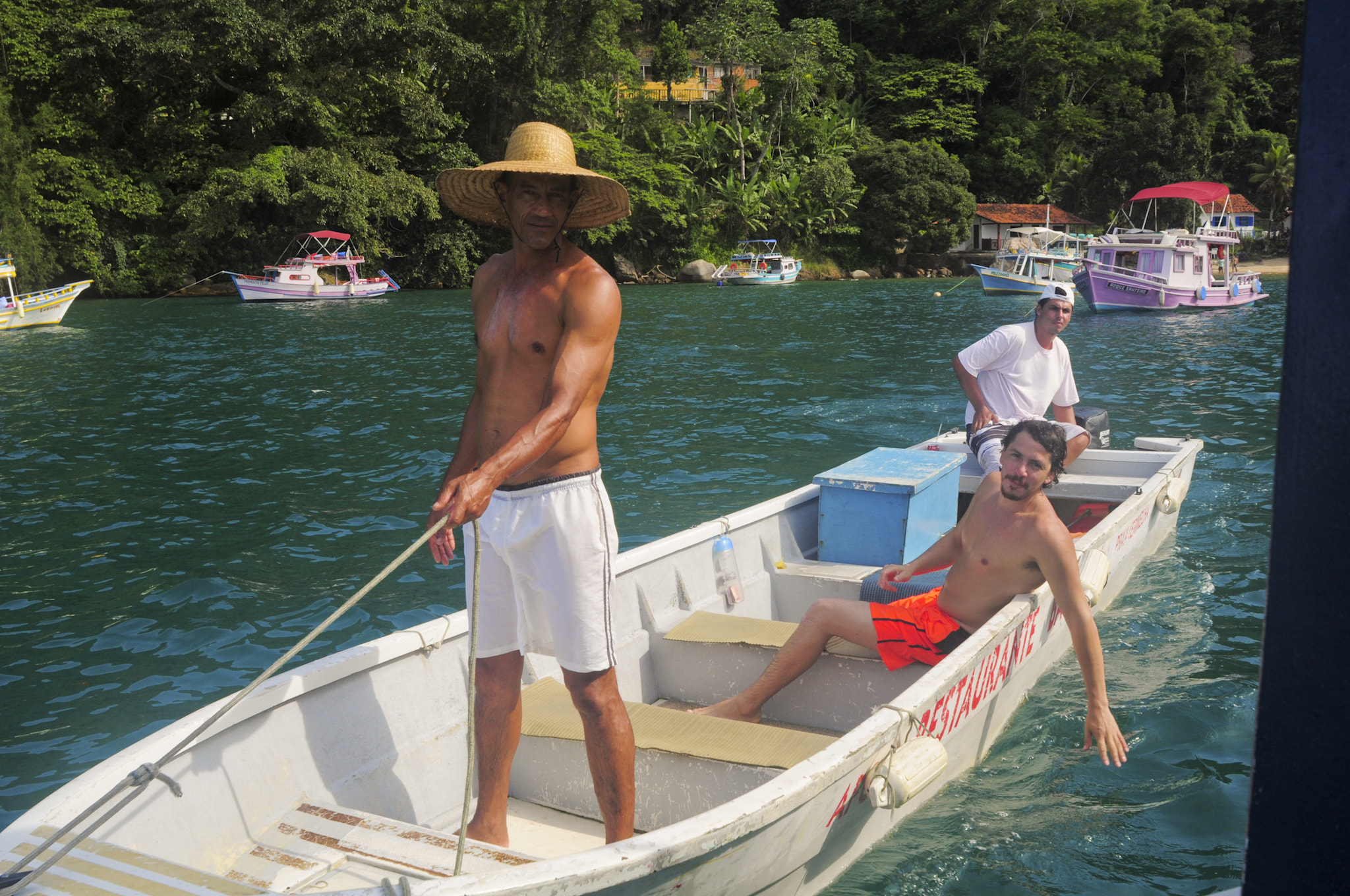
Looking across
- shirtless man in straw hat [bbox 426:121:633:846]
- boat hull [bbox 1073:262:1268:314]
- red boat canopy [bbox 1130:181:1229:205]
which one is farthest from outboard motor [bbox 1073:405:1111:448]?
red boat canopy [bbox 1130:181:1229:205]

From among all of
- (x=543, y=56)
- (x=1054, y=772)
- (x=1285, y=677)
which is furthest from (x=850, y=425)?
(x=543, y=56)

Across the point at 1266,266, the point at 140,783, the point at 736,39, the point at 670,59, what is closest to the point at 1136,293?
the point at 1266,266

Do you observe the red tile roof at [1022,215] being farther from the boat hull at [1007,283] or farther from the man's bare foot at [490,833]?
the man's bare foot at [490,833]

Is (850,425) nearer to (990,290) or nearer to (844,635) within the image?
(844,635)

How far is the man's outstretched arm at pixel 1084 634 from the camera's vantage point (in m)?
3.96

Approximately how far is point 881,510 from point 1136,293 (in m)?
28.3

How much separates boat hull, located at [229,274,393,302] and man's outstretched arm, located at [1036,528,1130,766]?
34678 millimetres

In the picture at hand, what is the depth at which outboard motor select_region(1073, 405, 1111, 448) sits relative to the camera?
823cm

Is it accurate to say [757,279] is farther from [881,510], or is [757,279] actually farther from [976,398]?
[881,510]

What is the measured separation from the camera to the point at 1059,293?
693 cm

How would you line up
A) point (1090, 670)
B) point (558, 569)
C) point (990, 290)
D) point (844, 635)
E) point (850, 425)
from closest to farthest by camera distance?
point (558, 569)
point (1090, 670)
point (844, 635)
point (850, 425)
point (990, 290)

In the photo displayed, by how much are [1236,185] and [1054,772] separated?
2523 inches

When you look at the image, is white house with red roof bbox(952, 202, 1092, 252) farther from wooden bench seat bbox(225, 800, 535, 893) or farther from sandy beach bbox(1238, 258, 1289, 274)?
wooden bench seat bbox(225, 800, 535, 893)

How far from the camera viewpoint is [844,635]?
443 centimetres
